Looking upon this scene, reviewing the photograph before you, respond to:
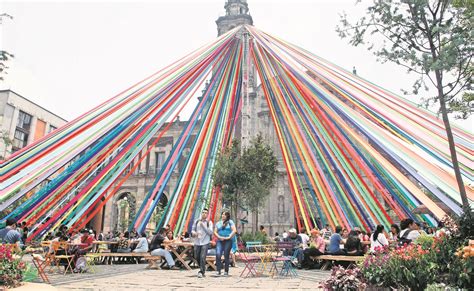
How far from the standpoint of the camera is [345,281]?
4.10 m

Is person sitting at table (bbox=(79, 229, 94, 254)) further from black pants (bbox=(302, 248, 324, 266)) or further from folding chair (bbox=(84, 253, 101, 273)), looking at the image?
black pants (bbox=(302, 248, 324, 266))

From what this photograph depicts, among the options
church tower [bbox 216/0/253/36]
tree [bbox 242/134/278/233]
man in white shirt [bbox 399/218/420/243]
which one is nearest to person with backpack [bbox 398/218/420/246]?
man in white shirt [bbox 399/218/420/243]

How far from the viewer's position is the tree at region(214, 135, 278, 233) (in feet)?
55.7

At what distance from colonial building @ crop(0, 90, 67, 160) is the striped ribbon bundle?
2017 cm

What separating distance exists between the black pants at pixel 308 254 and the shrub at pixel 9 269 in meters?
6.55

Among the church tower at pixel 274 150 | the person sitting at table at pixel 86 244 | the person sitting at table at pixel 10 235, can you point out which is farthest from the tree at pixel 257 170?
the person sitting at table at pixel 10 235

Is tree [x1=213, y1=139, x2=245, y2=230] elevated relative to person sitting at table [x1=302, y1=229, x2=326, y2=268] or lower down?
elevated

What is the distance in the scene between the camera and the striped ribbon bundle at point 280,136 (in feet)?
26.9

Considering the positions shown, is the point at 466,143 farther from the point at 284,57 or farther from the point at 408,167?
the point at 284,57

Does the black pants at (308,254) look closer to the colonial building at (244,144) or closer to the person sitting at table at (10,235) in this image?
the person sitting at table at (10,235)

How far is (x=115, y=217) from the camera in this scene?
3291cm

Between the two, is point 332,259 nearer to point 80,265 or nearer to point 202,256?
point 202,256

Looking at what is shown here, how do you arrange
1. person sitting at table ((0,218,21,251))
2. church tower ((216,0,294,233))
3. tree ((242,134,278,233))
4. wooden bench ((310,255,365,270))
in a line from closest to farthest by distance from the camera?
person sitting at table ((0,218,21,251))
wooden bench ((310,255,365,270))
tree ((242,134,278,233))
church tower ((216,0,294,233))

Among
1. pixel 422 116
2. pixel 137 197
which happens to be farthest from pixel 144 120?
pixel 137 197
